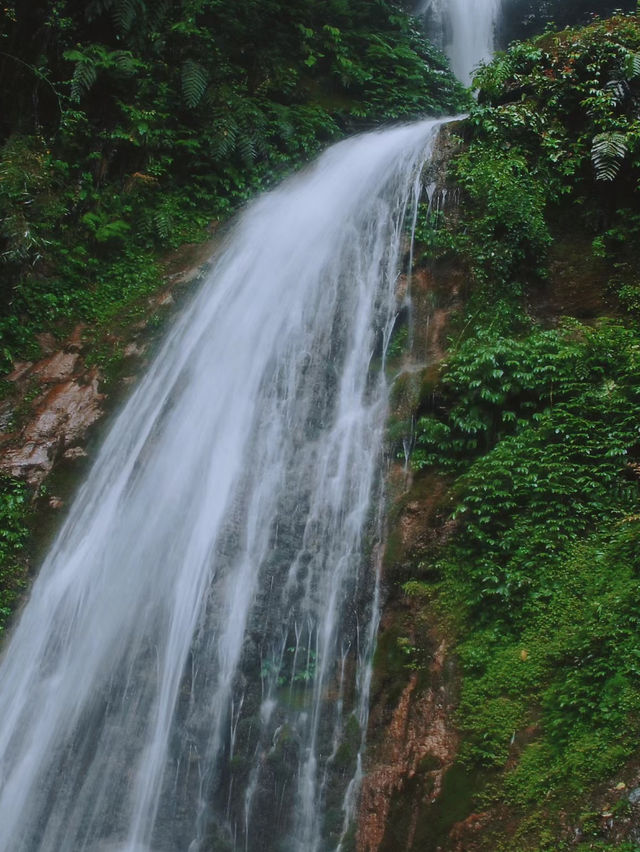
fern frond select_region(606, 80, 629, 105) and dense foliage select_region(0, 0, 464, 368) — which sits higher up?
dense foliage select_region(0, 0, 464, 368)

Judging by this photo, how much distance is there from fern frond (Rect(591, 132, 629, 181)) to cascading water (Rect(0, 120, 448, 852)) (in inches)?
90.9

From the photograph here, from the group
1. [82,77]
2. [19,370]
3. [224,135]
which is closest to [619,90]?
[224,135]

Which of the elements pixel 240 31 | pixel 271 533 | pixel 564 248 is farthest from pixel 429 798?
pixel 240 31

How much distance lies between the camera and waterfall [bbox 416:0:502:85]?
16266 millimetres

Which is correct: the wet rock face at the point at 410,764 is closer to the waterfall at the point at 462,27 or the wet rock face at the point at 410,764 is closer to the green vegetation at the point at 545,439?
the green vegetation at the point at 545,439

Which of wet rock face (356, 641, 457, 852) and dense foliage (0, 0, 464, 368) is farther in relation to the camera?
dense foliage (0, 0, 464, 368)

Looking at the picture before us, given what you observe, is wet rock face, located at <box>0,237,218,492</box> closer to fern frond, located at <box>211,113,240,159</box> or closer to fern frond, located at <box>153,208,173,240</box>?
fern frond, located at <box>153,208,173,240</box>

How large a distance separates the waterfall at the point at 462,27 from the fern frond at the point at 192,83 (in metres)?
7.77

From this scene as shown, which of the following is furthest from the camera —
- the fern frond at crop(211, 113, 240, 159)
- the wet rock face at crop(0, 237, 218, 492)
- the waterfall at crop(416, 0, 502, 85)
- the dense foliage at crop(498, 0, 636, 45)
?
the waterfall at crop(416, 0, 502, 85)

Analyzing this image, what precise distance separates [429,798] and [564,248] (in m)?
6.07

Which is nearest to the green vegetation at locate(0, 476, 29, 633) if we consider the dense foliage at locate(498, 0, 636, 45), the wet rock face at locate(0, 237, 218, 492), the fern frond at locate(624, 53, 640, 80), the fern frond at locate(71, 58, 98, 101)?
the wet rock face at locate(0, 237, 218, 492)

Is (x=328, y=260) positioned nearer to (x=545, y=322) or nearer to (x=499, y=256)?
(x=499, y=256)

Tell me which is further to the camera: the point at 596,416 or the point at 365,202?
the point at 365,202

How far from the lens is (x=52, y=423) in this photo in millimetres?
7848
